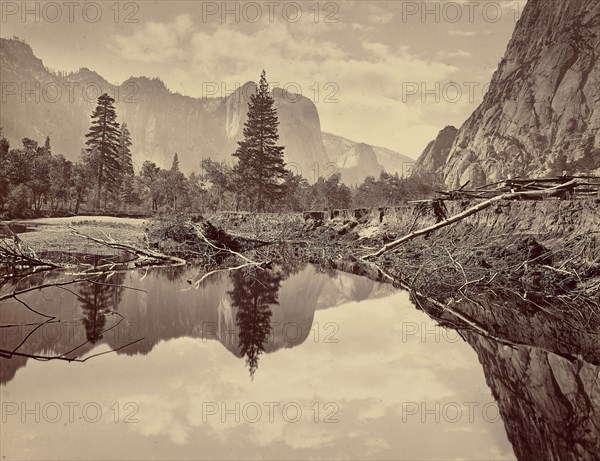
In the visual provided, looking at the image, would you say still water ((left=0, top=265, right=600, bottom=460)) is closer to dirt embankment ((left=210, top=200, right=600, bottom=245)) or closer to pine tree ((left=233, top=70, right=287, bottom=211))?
dirt embankment ((left=210, top=200, right=600, bottom=245))

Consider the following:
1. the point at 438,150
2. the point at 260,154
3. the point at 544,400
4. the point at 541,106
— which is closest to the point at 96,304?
the point at 544,400

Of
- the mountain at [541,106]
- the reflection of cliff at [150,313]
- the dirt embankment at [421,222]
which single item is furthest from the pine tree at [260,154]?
the mountain at [541,106]

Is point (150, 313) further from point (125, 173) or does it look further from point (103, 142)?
point (125, 173)

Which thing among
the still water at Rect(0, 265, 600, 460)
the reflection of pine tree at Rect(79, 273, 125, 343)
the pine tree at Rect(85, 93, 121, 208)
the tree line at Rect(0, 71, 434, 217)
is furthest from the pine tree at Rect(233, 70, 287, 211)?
the still water at Rect(0, 265, 600, 460)

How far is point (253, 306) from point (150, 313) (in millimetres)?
1461

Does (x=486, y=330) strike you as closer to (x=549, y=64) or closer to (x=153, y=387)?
(x=153, y=387)

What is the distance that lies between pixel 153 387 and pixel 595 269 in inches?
318

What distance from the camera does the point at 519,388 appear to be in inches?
137

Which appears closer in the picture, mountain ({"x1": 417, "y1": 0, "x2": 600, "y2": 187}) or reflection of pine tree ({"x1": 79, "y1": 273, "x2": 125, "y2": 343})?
reflection of pine tree ({"x1": 79, "y1": 273, "x2": 125, "y2": 343})

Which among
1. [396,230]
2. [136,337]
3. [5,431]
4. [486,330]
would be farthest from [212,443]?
[396,230]

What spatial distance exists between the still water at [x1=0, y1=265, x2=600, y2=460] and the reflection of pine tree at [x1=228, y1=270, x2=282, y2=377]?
0.12 ft

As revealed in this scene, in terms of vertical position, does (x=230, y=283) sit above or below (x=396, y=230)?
below

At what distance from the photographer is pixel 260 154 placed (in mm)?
42562

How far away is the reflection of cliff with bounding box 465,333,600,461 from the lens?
260 cm
